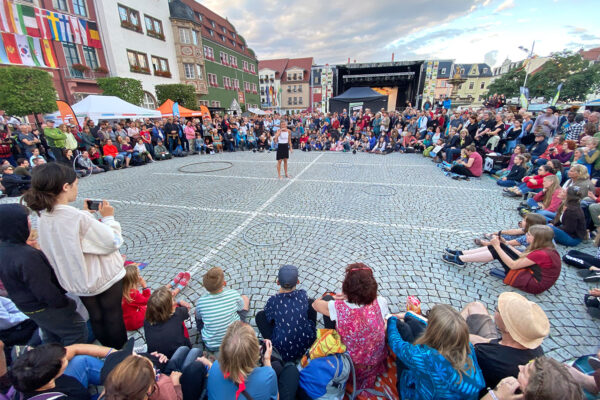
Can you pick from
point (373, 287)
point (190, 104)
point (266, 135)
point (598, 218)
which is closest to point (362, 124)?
point (266, 135)

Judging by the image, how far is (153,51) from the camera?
2642cm

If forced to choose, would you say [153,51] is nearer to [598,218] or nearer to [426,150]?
[426,150]

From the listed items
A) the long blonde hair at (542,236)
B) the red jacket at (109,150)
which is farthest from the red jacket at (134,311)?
the red jacket at (109,150)

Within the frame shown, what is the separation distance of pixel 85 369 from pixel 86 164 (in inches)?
440

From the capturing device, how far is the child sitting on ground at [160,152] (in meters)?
13.3

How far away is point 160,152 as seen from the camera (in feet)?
43.9

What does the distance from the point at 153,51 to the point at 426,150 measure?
28.7 meters

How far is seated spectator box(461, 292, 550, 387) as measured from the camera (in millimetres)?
1775

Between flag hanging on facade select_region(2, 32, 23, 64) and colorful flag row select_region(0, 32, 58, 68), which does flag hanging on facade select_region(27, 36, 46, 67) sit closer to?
colorful flag row select_region(0, 32, 58, 68)

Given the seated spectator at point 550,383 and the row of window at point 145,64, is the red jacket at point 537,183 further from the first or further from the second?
the row of window at point 145,64

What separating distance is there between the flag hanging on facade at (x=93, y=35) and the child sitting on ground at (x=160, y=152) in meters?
16.1

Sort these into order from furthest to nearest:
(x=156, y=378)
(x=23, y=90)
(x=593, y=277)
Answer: (x=23, y=90) → (x=593, y=277) → (x=156, y=378)

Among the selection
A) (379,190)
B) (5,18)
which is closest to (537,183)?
(379,190)

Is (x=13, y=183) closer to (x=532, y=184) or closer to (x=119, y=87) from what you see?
(x=532, y=184)
